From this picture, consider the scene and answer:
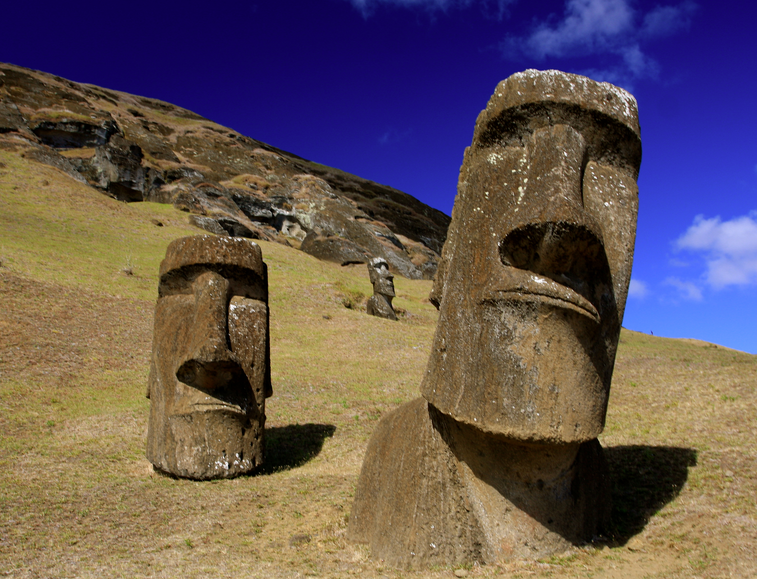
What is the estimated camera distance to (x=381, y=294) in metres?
22.8

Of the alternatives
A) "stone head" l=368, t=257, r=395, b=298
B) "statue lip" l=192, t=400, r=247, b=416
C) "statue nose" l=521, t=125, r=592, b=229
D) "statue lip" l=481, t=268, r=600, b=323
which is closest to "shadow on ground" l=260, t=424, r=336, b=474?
"statue lip" l=192, t=400, r=247, b=416

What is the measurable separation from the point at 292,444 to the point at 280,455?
0.50 m

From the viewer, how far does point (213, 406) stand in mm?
7070

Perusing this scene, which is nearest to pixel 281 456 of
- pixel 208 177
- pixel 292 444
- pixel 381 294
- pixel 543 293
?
pixel 292 444

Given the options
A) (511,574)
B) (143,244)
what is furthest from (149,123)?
(511,574)

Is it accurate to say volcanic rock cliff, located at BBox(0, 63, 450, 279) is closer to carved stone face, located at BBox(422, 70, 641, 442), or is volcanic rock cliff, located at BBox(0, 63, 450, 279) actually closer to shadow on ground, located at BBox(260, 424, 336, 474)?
shadow on ground, located at BBox(260, 424, 336, 474)

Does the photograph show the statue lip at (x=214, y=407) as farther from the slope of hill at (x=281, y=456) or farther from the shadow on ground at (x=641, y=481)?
the shadow on ground at (x=641, y=481)

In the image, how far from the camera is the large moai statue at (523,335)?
3688mm

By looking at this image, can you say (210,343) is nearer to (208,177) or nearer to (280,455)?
(280,455)

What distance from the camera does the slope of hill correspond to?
4.45m

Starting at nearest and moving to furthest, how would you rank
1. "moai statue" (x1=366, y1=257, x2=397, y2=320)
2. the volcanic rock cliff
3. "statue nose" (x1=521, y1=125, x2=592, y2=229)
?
1. "statue nose" (x1=521, y1=125, x2=592, y2=229)
2. "moai statue" (x1=366, y1=257, x2=397, y2=320)
3. the volcanic rock cliff

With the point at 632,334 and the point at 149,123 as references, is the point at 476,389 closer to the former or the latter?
the point at 632,334

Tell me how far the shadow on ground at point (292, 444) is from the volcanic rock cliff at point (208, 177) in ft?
81.3

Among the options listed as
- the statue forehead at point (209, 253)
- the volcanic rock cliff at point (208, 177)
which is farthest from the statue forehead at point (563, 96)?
the volcanic rock cliff at point (208, 177)
